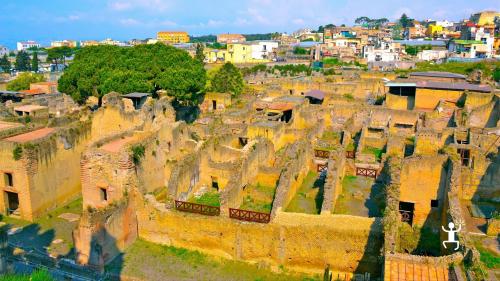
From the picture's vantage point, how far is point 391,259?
38.4 ft

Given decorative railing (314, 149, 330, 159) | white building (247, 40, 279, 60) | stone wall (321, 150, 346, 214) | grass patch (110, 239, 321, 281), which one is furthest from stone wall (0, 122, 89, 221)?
white building (247, 40, 279, 60)

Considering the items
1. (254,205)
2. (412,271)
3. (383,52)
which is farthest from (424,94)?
(383,52)

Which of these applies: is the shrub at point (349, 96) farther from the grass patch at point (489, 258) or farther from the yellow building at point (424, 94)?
the grass patch at point (489, 258)

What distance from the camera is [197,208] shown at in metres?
17.2

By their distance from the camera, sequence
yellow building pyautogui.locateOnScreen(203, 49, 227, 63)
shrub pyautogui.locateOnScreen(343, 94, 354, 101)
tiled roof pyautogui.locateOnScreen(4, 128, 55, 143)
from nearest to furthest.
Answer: tiled roof pyautogui.locateOnScreen(4, 128, 55, 143) < shrub pyautogui.locateOnScreen(343, 94, 354, 101) < yellow building pyautogui.locateOnScreen(203, 49, 227, 63)

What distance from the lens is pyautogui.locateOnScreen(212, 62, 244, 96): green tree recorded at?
47031 millimetres

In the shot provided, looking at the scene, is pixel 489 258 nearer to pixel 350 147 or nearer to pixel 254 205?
pixel 254 205

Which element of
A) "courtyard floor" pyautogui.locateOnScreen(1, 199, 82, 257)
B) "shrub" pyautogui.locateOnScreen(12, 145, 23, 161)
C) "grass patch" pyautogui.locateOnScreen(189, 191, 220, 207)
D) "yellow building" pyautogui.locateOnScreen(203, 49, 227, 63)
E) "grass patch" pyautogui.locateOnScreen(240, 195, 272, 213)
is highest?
"yellow building" pyautogui.locateOnScreen(203, 49, 227, 63)

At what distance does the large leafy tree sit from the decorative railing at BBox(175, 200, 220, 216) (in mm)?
19521

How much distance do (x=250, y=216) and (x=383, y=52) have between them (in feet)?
228

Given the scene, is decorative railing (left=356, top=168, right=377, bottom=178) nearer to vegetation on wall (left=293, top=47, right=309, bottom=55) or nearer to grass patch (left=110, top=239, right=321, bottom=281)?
grass patch (left=110, top=239, right=321, bottom=281)

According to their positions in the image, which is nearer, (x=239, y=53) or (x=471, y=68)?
(x=471, y=68)

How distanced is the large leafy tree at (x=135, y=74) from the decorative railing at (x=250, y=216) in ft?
69.2

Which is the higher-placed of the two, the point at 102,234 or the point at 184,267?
the point at 102,234
